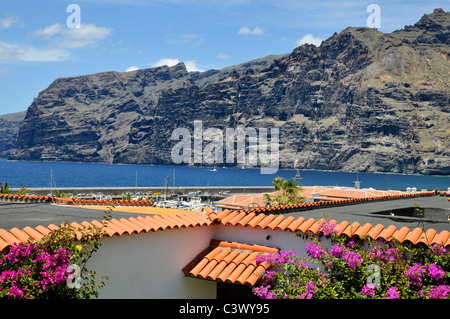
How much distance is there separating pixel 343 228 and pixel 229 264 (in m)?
1.99

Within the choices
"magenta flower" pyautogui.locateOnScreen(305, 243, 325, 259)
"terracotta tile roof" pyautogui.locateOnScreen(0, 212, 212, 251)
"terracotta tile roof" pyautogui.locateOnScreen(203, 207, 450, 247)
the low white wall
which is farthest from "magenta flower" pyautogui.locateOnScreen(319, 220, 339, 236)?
the low white wall

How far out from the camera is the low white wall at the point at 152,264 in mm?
6488

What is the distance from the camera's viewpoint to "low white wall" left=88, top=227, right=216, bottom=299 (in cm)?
649

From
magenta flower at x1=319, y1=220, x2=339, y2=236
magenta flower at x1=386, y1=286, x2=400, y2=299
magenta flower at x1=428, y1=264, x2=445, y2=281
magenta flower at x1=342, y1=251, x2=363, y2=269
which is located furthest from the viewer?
magenta flower at x1=319, y1=220, x2=339, y2=236

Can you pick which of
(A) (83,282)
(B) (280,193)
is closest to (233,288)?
(A) (83,282)

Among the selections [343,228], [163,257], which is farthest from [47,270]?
[343,228]

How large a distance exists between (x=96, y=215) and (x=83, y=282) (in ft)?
11.4

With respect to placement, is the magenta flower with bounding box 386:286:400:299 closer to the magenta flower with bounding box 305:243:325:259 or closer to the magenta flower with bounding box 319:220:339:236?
the magenta flower with bounding box 305:243:325:259

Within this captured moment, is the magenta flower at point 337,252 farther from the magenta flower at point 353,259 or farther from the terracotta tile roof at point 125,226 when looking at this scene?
the terracotta tile roof at point 125,226

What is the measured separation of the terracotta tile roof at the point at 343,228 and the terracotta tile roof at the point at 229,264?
40cm

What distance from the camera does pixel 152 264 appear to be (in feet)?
23.5

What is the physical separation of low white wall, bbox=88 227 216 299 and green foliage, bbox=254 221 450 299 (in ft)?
5.25

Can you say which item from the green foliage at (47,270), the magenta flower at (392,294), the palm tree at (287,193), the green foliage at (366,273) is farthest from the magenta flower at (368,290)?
the palm tree at (287,193)
